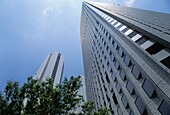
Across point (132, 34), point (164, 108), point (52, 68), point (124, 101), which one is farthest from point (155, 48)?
point (52, 68)

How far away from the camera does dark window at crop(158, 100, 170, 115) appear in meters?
11.7

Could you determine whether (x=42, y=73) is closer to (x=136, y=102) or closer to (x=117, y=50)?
(x=117, y=50)

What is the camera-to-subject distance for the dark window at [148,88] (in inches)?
543

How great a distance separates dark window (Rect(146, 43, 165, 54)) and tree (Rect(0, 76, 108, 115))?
19.6 ft

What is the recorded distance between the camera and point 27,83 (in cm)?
1669

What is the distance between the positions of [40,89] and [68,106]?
2.71m

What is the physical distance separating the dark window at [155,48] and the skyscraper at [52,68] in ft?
374

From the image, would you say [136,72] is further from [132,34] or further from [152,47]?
[132,34]

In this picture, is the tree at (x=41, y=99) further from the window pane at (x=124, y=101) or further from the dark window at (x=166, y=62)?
the dark window at (x=166, y=62)

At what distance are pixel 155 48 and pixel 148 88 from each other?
3.40 meters

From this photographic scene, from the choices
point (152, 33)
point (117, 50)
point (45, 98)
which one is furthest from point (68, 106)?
point (117, 50)

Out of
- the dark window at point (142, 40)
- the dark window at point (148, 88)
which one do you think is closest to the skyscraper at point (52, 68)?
the dark window at point (142, 40)

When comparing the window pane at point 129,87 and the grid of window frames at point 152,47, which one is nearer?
the grid of window frames at point 152,47

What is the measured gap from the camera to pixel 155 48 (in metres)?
15.8
